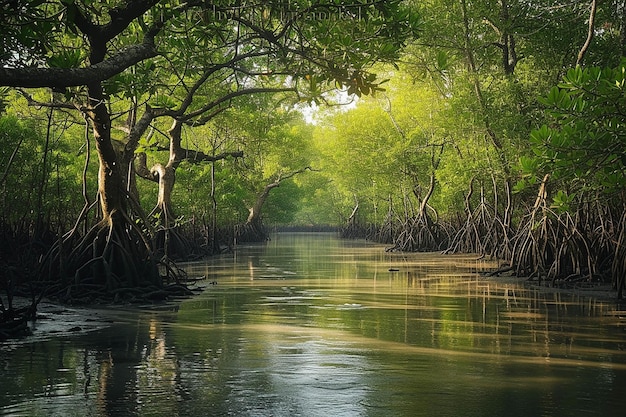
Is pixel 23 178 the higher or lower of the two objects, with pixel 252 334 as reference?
higher

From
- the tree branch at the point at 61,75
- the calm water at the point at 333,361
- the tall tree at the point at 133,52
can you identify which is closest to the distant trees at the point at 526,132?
the tall tree at the point at 133,52

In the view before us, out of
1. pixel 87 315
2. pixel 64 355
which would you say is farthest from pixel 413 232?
pixel 64 355

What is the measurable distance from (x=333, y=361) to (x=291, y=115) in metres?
31.7

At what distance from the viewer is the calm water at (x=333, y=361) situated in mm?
4859

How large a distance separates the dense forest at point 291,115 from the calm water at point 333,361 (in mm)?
1405

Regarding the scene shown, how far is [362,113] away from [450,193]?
33.7ft

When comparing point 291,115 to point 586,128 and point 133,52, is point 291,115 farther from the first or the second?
point 133,52

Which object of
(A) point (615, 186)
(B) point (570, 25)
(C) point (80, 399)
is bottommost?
(C) point (80, 399)

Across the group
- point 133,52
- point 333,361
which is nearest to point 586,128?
point 333,361

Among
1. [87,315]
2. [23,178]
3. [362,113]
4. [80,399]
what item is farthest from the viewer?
[362,113]

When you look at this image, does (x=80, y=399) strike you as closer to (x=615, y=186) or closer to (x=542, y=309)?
(x=542, y=309)

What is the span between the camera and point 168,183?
20828 millimetres

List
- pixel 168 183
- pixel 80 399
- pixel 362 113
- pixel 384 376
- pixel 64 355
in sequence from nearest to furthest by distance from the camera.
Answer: pixel 80 399, pixel 384 376, pixel 64 355, pixel 168 183, pixel 362 113

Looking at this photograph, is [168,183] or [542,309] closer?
[542,309]
